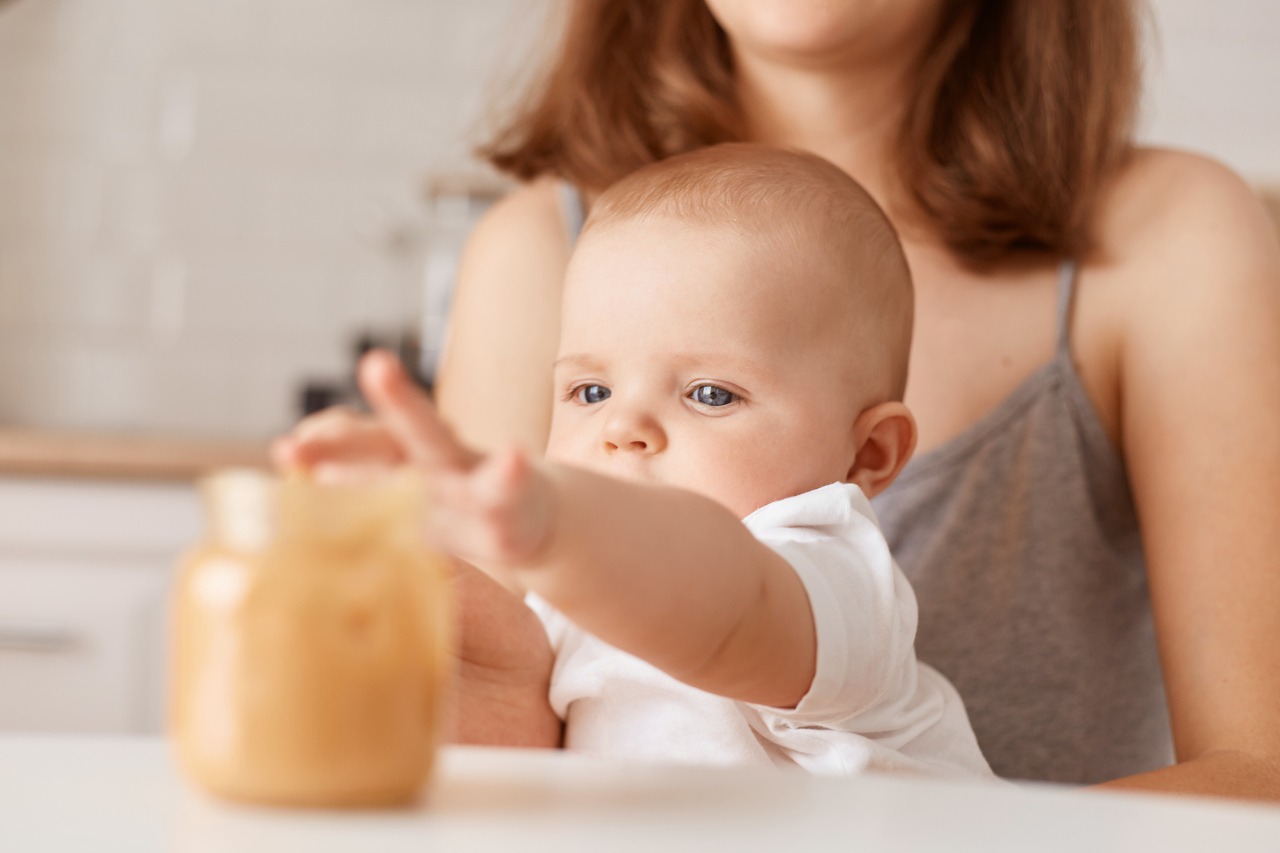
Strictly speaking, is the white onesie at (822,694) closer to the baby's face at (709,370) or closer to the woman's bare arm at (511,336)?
the baby's face at (709,370)

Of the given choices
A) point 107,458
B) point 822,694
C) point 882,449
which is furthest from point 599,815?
point 107,458

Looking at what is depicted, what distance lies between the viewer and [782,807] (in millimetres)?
387

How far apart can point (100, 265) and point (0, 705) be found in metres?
1.07

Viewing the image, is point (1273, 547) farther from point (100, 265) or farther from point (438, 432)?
point (100, 265)

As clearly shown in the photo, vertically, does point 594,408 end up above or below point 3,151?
above

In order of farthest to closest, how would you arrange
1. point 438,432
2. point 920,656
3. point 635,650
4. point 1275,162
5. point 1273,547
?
point 1275,162, point 920,656, point 1273,547, point 635,650, point 438,432

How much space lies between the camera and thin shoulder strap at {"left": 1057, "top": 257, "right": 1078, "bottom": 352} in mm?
1172

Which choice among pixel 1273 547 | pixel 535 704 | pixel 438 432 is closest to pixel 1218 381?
pixel 1273 547

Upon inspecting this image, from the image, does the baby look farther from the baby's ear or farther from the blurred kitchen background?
the blurred kitchen background

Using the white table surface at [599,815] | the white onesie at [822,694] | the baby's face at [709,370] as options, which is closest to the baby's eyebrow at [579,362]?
the baby's face at [709,370]

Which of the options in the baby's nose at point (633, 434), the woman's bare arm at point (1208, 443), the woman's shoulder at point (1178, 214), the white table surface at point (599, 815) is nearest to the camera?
Answer: the white table surface at point (599, 815)

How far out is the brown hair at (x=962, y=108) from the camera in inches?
47.3

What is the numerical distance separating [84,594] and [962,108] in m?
1.44

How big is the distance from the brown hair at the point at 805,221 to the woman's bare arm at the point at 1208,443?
0.98 ft
